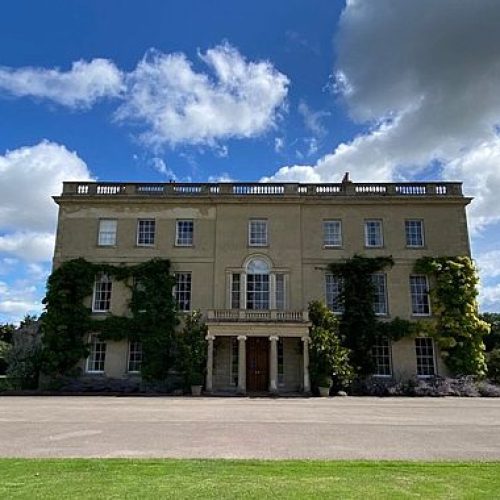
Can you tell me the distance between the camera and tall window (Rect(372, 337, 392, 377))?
2581cm

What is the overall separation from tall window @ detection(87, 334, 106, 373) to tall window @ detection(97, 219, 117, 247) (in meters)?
5.23

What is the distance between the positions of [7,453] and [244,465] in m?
3.89

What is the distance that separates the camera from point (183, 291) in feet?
88.4

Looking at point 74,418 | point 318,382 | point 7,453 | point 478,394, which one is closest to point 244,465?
point 7,453

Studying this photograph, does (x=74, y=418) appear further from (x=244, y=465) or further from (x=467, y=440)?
(x=467, y=440)

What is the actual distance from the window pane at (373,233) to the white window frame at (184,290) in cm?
1021

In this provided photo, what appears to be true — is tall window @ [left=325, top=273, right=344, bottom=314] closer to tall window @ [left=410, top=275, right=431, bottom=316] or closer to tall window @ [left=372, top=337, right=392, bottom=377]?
tall window @ [left=372, top=337, right=392, bottom=377]

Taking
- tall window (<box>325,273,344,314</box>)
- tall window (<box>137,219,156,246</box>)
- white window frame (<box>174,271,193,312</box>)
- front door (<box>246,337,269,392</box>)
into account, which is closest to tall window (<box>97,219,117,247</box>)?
tall window (<box>137,219,156,246</box>)

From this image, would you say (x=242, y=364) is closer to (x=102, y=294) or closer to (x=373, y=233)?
(x=102, y=294)

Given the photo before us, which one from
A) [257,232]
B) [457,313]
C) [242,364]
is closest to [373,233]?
[457,313]

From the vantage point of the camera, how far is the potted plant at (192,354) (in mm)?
23469

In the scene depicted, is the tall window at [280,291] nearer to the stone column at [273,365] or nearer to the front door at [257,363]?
the front door at [257,363]

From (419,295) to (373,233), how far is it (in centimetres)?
424

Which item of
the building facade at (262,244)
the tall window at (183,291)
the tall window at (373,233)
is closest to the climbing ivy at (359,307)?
the building facade at (262,244)
